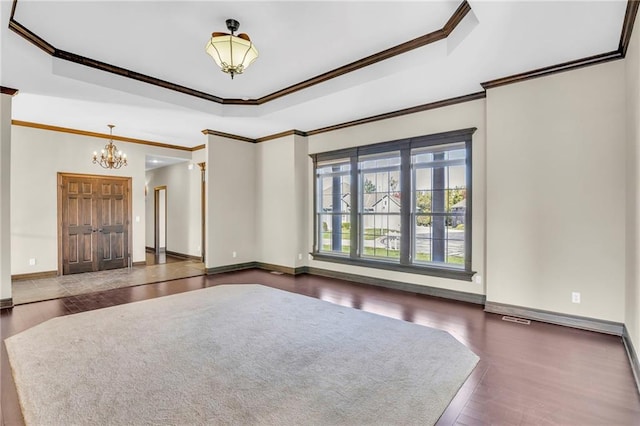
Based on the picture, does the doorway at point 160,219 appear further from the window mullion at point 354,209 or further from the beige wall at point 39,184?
the window mullion at point 354,209

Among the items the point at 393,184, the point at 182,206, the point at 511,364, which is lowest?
the point at 511,364

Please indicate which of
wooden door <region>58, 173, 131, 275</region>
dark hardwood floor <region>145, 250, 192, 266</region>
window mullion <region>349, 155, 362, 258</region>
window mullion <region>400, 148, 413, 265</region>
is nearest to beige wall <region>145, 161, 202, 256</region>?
dark hardwood floor <region>145, 250, 192, 266</region>

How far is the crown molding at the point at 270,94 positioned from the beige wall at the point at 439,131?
158 cm

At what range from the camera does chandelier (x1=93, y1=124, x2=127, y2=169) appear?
6.87 m

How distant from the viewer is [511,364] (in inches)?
109

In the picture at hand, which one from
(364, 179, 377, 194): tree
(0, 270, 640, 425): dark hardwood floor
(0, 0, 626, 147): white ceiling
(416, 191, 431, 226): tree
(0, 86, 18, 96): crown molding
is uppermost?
(0, 0, 626, 147): white ceiling

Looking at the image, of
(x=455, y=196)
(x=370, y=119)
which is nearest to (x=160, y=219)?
(x=370, y=119)

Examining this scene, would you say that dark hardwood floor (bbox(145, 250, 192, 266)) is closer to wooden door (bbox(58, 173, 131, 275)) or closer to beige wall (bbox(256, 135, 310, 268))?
wooden door (bbox(58, 173, 131, 275))

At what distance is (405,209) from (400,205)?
5.1 inches

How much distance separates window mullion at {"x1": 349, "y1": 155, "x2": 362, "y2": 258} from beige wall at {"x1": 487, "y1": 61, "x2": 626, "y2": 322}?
246 centimetres

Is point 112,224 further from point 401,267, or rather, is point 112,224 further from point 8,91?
point 401,267

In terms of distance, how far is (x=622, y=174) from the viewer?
11.0 ft

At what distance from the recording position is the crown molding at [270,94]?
10.4ft

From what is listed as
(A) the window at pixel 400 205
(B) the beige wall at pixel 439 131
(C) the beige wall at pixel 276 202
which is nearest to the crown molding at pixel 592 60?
(B) the beige wall at pixel 439 131
